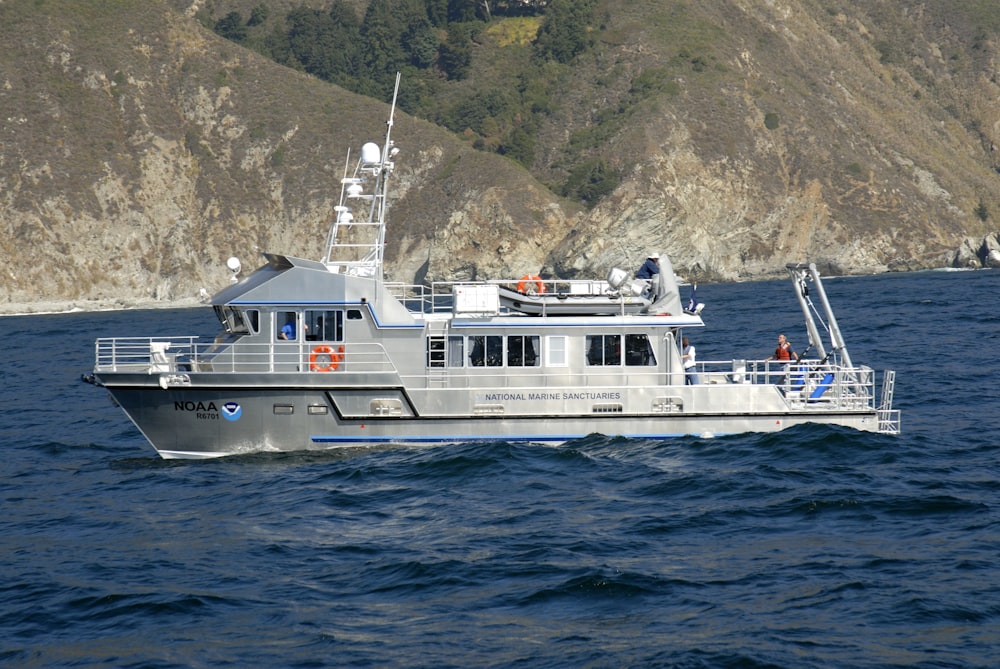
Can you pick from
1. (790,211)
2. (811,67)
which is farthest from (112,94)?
(811,67)

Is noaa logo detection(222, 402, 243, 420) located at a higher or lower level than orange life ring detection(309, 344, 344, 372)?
lower

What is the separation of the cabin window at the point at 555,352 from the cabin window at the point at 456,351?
1790mm

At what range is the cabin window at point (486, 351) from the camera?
24.3m

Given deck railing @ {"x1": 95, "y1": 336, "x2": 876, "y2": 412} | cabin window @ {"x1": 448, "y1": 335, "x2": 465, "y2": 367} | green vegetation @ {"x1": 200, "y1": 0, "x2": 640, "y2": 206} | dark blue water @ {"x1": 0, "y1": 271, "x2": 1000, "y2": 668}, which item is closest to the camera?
dark blue water @ {"x1": 0, "y1": 271, "x2": 1000, "y2": 668}

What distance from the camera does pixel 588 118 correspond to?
13900cm

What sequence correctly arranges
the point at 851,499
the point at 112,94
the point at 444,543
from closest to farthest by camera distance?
the point at 444,543, the point at 851,499, the point at 112,94

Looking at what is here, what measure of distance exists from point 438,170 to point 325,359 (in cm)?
10111

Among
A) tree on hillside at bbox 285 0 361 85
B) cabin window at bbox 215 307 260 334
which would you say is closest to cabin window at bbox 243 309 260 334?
cabin window at bbox 215 307 260 334

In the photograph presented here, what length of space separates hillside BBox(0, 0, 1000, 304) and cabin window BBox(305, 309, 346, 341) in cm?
8599

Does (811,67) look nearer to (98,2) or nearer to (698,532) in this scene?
(98,2)

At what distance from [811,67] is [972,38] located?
34.2m

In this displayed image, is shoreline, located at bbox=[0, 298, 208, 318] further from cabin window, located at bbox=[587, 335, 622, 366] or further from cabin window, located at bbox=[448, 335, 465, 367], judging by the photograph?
cabin window, located at bbox=[587, 335, 622, 366]

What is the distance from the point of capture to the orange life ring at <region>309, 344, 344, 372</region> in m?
23.9

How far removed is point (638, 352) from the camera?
24562 millimetres
